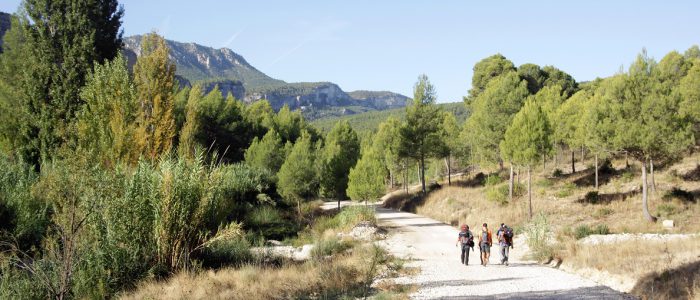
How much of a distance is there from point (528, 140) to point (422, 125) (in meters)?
15.6

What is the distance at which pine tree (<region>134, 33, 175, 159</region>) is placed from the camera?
652 inches

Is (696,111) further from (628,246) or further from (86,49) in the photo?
(86,49)

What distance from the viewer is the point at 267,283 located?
9188mm

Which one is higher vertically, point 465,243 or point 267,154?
point 267,154

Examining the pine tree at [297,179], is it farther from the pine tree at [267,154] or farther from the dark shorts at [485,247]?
the dark shorts at [485,247]

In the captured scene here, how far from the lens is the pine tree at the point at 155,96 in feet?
54.3

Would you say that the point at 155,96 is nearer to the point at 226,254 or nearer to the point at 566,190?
the point at 226,254

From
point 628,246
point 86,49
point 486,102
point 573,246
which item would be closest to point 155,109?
point 86,49

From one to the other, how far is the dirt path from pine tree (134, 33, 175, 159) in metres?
9.93

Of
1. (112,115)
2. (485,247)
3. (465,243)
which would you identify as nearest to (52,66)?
(112,115)

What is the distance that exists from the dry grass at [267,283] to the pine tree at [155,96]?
804 cm

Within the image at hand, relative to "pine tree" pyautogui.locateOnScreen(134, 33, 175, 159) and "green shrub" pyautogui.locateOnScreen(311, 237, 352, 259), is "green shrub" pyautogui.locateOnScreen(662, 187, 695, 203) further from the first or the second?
"pine tree" pyautogui.locateOnScreen(134, 33, 175, 159)

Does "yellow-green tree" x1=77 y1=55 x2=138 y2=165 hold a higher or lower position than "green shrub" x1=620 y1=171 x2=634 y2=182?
higher

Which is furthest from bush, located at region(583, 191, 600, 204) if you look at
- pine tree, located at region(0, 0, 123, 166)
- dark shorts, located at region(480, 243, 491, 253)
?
pine tree, located at region(0, 0, 123, 166)
